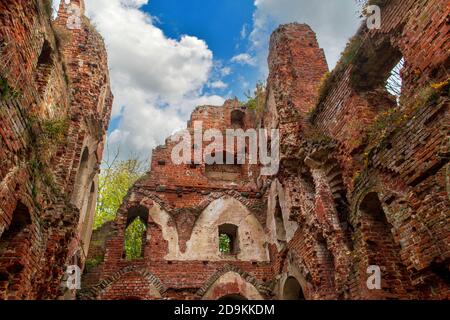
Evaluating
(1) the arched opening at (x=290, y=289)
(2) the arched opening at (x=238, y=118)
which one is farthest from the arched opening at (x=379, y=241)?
(2) the arched opening at (x=238, y=118)

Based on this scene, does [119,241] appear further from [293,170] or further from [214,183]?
[293,170]

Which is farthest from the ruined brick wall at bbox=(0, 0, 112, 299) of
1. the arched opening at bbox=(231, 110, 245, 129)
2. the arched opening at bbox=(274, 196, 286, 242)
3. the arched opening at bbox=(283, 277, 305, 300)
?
the arched opening at bbox=(231, 110, 245, 129)

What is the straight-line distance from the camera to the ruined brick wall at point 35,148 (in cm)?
529

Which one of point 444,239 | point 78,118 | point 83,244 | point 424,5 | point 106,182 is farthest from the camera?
point 106,182

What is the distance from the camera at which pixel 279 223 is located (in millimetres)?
12414

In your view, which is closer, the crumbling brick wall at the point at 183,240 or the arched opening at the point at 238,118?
the crumbling brick wall at the point at 183,240

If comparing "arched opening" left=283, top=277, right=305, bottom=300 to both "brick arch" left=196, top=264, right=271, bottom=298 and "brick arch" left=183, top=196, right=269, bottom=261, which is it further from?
"brick arch" left=183, top=196, right=269, bottom=261

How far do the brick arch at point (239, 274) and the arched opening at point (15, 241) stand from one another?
661 cm

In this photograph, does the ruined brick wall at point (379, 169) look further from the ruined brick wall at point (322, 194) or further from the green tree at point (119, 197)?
the green tree at point (119, 197)

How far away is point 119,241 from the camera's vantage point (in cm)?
1221

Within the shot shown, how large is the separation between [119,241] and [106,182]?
1240 centimetres

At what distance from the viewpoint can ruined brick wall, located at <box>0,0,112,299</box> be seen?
208 inches
